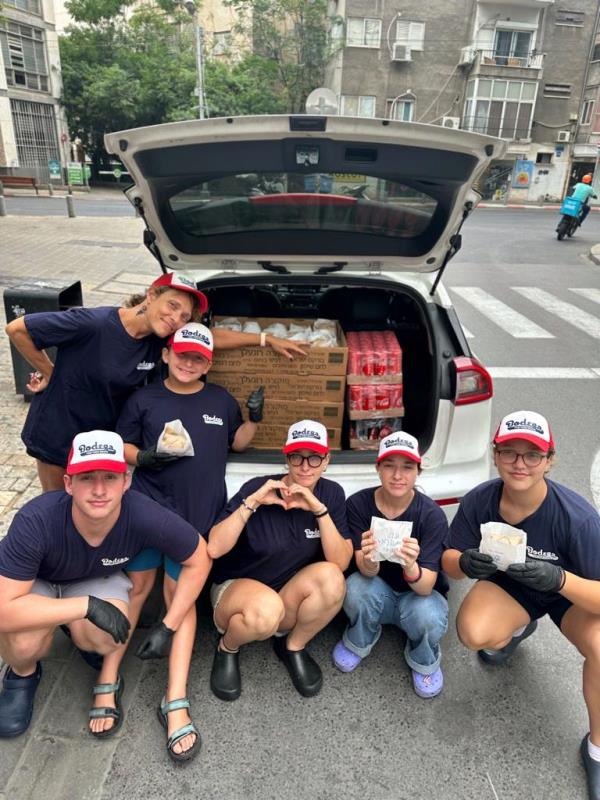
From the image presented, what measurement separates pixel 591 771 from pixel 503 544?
0.84m

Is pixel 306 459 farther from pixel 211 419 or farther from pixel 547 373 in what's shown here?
pixel 547 373

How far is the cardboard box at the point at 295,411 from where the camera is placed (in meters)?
3.07

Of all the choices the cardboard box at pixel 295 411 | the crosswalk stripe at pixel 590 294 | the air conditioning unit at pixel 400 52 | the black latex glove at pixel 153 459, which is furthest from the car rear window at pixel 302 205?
the air conditioning unit at pixel 400 52

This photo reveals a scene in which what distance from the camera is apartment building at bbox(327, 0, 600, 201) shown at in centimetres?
3177

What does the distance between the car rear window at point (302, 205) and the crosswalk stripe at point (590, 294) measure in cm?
825

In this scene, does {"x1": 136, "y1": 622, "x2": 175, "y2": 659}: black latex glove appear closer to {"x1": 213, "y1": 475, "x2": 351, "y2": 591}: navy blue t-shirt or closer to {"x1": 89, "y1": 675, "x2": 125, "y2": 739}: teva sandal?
{"x1": 89, "y1": 675, "x2": 125, "y2": 739}: teva sandal

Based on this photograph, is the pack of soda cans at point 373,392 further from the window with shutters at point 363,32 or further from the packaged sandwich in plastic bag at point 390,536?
the window with shutters at point 363,32

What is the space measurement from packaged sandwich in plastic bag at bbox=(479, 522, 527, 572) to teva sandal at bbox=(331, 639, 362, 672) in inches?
31.5

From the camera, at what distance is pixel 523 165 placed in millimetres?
33406

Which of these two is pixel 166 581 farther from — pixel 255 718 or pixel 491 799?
pixel 491 799

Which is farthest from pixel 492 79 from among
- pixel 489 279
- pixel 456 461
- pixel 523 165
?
pixel 456 461

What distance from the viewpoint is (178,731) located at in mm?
2174

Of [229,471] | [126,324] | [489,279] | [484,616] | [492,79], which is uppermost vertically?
[492,79]

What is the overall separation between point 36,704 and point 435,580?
1691 mm
